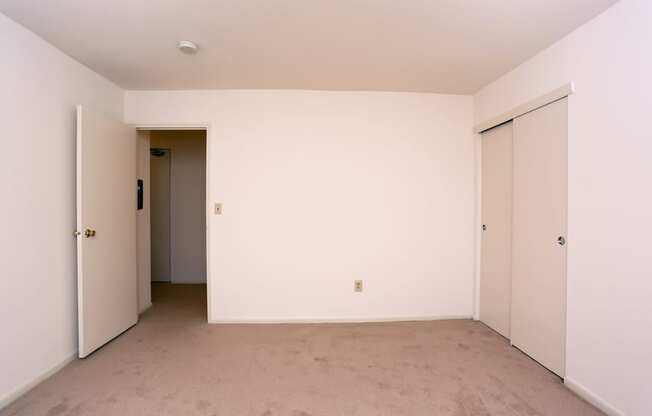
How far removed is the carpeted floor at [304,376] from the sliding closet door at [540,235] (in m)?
0.22

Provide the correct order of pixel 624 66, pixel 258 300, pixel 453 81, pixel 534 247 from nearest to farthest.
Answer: pixel 624 66 → pixel 534 247 → pixel 453 81 → pixel 258 300

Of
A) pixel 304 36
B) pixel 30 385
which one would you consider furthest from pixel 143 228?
pixel 304 36

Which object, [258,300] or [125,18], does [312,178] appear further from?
[125,18]

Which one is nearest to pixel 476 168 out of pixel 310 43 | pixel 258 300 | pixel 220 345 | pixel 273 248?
pixel 310 43

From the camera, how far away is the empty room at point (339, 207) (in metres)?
1.75

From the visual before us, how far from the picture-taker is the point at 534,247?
2324 millimetres

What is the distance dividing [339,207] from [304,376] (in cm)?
160

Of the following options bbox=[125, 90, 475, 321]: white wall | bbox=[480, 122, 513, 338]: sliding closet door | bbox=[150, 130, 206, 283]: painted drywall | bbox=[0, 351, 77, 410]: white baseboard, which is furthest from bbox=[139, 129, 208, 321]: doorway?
bbox=[480, 122, 513, 338]: sliding closet door

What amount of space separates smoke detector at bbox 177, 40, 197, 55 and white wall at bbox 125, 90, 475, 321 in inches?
32.3

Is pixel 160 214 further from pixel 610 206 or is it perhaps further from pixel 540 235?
pixel 610 206

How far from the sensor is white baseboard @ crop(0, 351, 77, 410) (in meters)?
1.78

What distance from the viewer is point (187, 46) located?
6.96 feet

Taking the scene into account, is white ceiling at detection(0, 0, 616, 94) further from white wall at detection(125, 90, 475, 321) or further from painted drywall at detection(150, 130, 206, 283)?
painted drywall at detection(150, 130, 206, 283)

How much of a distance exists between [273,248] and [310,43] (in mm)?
1929
